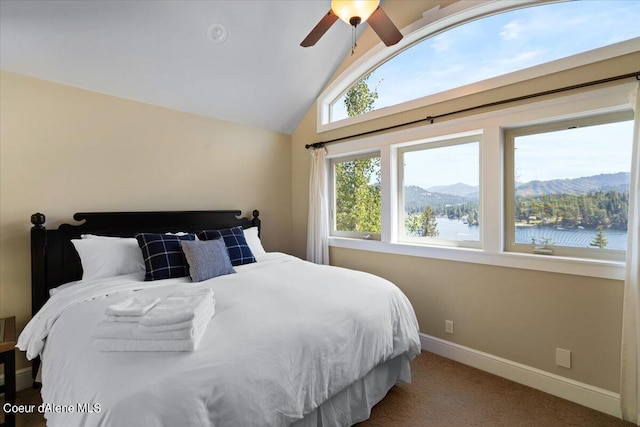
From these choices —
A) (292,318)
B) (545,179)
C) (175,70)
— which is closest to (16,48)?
(175,70)

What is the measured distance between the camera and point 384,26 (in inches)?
73.7

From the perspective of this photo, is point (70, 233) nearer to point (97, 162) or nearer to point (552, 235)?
point (97, 162)

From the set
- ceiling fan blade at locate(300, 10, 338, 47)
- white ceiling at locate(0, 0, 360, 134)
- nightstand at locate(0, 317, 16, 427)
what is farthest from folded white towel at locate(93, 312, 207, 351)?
white ceiling at locate(0, 0, 360, 134)

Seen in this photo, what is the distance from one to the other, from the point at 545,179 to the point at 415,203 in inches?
43.9

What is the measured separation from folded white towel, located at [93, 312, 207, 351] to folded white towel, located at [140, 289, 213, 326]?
71 mm

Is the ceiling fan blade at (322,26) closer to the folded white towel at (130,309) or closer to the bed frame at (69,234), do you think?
the folded white towel at (130,309)

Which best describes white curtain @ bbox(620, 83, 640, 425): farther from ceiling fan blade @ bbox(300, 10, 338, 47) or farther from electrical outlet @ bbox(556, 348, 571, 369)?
ceiling fan blade @ bbox(300, 10, 338, 47)

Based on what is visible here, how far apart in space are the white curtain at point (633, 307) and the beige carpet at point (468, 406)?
0.17 metres

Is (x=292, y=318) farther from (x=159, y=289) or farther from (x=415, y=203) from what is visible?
(x=415, y=203)

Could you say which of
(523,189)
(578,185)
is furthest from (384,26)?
(578,185)

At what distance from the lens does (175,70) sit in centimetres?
278

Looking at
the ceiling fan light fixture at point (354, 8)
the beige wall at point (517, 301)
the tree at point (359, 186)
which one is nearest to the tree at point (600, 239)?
the beige wall at point (517, 301)

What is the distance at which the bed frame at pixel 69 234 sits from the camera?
86.7 inches

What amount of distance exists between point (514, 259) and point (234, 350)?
7.16ft
